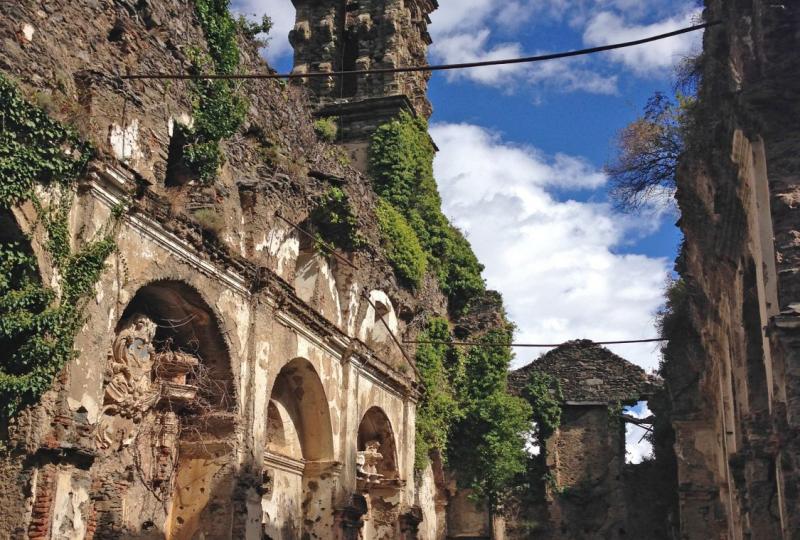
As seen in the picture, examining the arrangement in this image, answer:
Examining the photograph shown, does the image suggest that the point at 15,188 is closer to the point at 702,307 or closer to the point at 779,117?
the point at 779,117

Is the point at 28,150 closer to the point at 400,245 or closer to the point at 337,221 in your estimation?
the point at 337,221

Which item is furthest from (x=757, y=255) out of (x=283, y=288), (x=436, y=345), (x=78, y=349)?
(x=436, y=345)

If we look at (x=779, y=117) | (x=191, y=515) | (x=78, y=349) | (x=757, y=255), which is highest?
(x=779, y=117)

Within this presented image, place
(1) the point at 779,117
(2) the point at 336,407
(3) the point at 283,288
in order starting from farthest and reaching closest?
(2) the point at 336,407 < (3) the point at 283,288 < (1) the point at 779,117

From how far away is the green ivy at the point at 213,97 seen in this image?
1329 cm

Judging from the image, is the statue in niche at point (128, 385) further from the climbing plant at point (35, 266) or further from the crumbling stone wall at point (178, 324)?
the climbing plant at point (35, 266)

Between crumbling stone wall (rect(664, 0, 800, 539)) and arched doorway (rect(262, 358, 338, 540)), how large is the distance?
22.3ft

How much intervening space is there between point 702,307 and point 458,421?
26.2 ft

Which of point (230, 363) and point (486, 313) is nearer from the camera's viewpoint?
point (230, 363)

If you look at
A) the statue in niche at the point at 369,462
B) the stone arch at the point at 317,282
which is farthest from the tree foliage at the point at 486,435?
the stone arch at the point at 317,282

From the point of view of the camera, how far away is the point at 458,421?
24.7 metres

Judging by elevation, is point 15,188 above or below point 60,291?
above

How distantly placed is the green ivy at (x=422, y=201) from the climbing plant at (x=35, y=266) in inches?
578

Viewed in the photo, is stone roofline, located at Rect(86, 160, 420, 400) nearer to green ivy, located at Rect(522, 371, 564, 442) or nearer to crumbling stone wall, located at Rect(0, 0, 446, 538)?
crumbling stone wall, located at Rect(0, 0, 446, 538)
